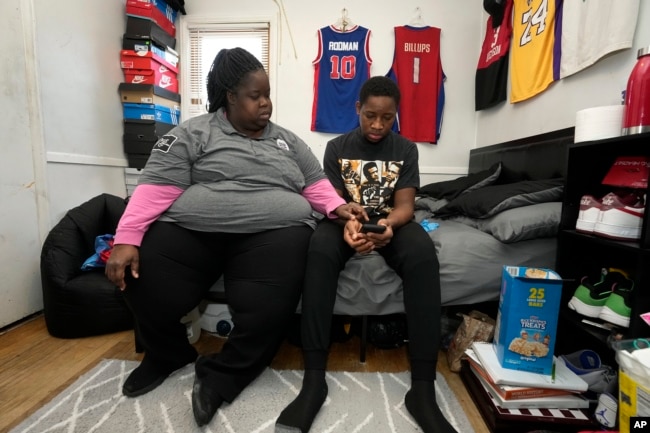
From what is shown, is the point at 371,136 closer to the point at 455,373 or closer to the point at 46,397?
the point at 455,373

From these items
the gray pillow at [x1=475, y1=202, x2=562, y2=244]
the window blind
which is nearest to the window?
the window blind

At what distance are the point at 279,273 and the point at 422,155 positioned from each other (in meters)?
1.98

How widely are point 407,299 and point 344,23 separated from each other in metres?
2.30

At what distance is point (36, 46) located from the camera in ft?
5.27

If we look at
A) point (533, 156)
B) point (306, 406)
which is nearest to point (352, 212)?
point (306, 406)

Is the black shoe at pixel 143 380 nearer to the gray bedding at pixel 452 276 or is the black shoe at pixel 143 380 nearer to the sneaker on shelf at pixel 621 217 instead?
the gray bedding at pixel 452 276

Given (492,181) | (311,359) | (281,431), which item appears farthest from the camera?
(492,181)

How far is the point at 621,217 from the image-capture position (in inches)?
35.5

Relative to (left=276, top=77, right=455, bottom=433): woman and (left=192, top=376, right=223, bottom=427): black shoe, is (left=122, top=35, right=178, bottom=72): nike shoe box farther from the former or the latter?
(left=192, top=376, right=223, bottom=427): black shoe

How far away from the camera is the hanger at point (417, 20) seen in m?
2.49

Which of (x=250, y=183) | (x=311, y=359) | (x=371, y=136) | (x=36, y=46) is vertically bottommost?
(x=311, y=359)

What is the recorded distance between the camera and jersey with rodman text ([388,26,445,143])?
2.48 m

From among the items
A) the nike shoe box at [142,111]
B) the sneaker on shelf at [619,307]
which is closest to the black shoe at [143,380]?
the sneaker on shelf at [619,307]

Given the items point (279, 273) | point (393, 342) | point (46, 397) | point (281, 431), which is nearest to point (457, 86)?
point (393, 342)
